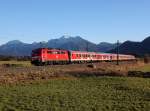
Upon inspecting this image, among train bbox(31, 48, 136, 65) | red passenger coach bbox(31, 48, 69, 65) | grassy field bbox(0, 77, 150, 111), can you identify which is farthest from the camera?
train bbox(31, 48, 136, 65)

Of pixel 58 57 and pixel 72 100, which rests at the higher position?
pixel 58 57

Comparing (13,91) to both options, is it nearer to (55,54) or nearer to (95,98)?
(95,98)

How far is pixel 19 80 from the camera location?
34656mm

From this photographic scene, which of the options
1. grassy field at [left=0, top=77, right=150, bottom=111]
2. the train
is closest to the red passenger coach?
the train

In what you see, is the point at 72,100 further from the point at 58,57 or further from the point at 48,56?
the point at 58,57

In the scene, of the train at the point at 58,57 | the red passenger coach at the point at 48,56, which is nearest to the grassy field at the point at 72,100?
the red passenger coach at the point at 48,56

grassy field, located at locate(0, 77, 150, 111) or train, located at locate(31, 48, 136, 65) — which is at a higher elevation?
train, located at locate(31, 48, 136, 65)

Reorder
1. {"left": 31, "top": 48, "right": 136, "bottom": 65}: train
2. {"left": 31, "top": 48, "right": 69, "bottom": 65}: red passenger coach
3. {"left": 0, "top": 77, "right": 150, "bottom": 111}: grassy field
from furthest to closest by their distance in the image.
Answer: {"left": 31, "top": 48, "right": 136, "bottom": 65}: train < {"left": 31, "top": 48, "right": 69, "bottom": 65}: red passenger coach < {"left": 0, "top": 77, "right": 150, "bottom": 111}: grassy field

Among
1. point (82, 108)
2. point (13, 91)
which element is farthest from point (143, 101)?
point (13, 91)

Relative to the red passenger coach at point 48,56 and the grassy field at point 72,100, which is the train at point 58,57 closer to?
the red passenger coach at point 48,56

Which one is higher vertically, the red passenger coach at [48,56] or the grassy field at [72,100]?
the red passenger coach at [48,56]

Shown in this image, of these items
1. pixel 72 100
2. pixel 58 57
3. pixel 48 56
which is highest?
pixel 48 56

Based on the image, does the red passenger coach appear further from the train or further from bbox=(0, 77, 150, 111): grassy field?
bbox=(0, 77, 150, 111): grassy field

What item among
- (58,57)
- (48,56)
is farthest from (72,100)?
(58,57)
